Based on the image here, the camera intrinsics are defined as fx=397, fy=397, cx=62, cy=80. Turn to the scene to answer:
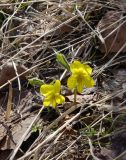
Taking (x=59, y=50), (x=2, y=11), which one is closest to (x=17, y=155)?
(x=59, y=50)

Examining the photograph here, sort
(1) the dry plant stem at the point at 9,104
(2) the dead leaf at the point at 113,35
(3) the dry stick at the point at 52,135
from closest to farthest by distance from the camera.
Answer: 1. (3) the dry stick at the point at 52,135
2. (1) the dry plant stem at the point at 9,104
3. (2) the dead leaf at the point at 113,35

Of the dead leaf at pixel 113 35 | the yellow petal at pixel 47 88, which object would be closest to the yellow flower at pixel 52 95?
the yellow petal at pixel 47 88

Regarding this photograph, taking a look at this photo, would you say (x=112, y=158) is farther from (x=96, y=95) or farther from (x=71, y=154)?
(x=96, y=95)

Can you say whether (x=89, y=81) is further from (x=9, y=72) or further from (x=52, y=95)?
(x=9, y=72)

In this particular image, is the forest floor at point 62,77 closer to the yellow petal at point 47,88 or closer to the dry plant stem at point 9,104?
the dry plant stem at point 9,104

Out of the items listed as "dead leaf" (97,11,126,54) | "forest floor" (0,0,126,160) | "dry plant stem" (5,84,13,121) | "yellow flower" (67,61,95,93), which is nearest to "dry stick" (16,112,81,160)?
"forest floor" (0,0,126,160)

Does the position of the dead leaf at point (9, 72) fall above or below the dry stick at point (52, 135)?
above
